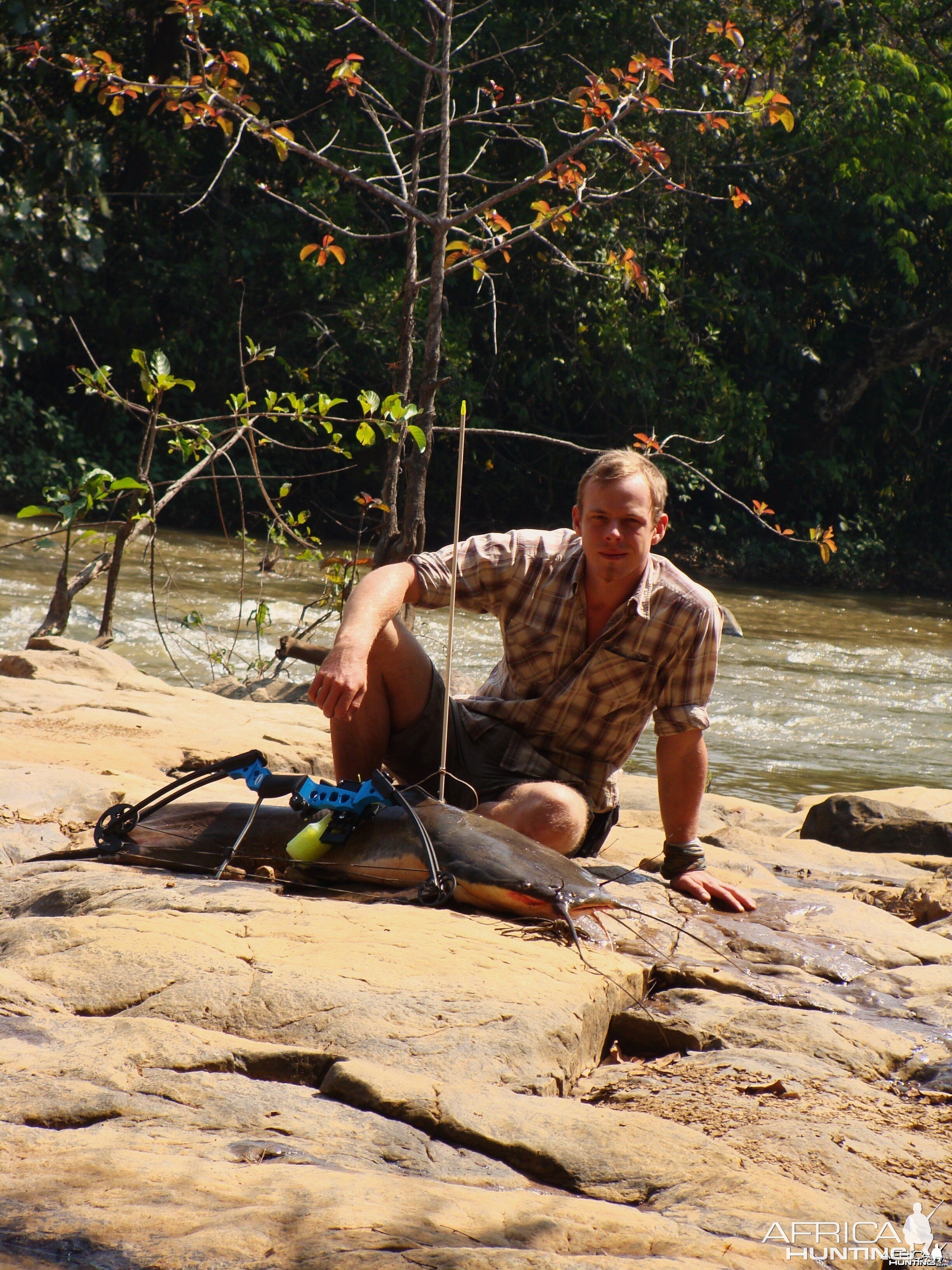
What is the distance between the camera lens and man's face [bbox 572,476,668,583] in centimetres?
329

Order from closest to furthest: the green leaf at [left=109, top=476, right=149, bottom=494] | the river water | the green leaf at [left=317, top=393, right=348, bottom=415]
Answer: the green leaf at [left=109, top=476, right=149, bottom=494] < the green leaf at [left=317, top=393, right=348, bottom=415] < the river water

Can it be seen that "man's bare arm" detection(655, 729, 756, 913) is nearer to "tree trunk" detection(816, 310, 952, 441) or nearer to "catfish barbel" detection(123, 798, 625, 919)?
"catfish barbel" detection(123, 798, 625, 919)

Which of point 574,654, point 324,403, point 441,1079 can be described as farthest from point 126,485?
point 441,1079

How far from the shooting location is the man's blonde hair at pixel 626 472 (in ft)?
10.8

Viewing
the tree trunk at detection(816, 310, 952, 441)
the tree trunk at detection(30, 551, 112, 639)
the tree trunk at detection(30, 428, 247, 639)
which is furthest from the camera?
the tree trunk at detection(816, 310, 952, 441)

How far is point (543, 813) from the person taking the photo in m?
3.29

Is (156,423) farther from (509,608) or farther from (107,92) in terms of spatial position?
(509,608)

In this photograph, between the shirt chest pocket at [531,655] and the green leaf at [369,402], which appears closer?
the shirt chest pocket at [531,655]

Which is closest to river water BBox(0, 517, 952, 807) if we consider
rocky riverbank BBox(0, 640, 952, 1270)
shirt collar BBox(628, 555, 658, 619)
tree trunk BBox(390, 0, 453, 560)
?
tree trunk BBox(390, 0, 453, 560)

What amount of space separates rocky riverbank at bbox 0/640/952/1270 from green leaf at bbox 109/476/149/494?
8.05 ft

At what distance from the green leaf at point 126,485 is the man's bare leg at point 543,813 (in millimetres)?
2907

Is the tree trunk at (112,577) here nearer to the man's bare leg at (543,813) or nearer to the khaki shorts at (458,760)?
the khaki shorts at (458,760)

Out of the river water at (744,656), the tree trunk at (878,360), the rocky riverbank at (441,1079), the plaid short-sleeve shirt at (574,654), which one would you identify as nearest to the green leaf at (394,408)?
the river water at (744,656)

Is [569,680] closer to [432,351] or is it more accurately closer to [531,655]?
[531,655]
